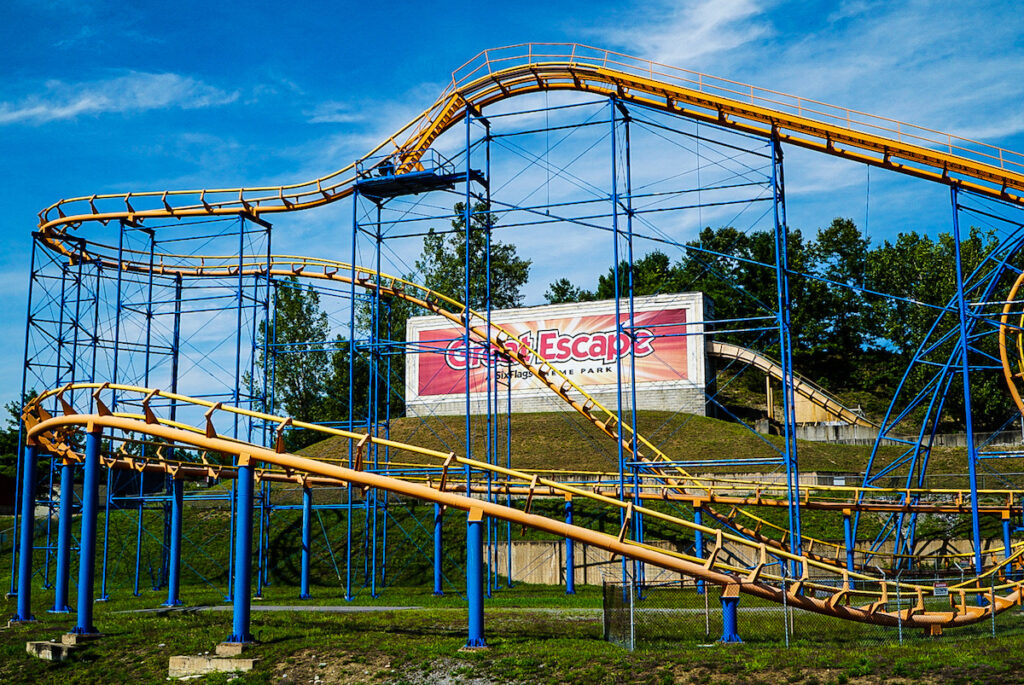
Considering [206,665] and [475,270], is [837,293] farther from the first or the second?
[206,665]

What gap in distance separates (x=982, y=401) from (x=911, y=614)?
125 feet

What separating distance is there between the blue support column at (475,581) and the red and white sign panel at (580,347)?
29.2m

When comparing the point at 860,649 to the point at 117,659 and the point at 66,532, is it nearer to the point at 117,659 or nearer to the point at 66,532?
the point at 117,659

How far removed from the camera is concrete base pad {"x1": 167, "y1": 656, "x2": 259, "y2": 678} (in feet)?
59.8

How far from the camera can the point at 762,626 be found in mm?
19391

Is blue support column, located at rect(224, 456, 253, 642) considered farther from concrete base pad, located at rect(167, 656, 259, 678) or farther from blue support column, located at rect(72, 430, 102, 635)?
blue support column, located at rect(72, 430, 102, 635)

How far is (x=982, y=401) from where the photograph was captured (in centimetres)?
5319

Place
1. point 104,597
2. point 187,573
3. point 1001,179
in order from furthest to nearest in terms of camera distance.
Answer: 1. point 187,573
2. point 104,597
3. point 1001,179

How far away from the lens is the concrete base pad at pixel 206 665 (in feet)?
59.8

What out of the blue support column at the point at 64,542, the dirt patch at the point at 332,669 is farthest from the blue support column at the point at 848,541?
the blue support column at the point at 64,542

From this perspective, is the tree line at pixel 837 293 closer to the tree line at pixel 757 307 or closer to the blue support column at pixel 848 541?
the tree line at pixel 757 307

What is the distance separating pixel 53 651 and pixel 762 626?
47.2ft

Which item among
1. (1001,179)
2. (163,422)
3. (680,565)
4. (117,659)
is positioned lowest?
(117,659)

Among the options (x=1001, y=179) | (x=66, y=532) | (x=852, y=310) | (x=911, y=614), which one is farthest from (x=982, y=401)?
(x=66, y=532)
